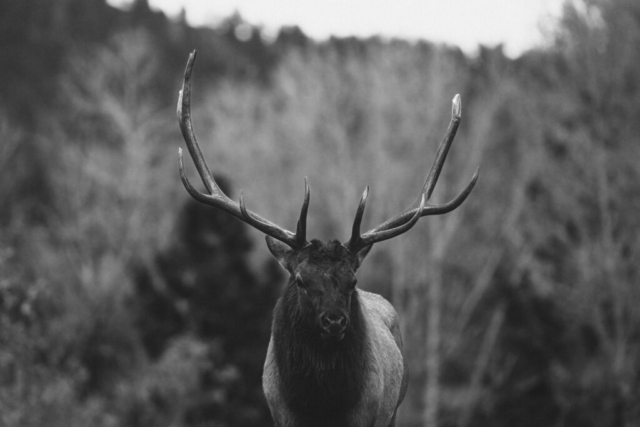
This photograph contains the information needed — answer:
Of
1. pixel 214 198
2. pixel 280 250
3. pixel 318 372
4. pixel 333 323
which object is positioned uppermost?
pixel 214 198

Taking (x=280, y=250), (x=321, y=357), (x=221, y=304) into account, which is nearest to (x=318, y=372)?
(x=321, y=357)

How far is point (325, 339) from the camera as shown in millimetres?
4832

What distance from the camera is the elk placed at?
4.81 metres

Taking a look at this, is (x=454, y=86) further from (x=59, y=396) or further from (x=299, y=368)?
(x=299, y=368)

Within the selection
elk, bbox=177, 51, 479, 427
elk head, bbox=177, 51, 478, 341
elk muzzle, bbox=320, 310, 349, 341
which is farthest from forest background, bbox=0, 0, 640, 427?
elk muzzle, bbox=320, 310, 349, 341

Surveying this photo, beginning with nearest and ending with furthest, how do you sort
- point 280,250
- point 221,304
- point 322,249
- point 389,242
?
1. point 322,249
2. point 280,250
3. point 221,304
4. point 389,242

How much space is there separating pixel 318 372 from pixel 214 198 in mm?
1532

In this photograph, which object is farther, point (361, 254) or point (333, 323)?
point (361, 254)

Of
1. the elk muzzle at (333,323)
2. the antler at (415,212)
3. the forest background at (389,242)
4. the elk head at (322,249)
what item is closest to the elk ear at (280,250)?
the elk head at (322,249)

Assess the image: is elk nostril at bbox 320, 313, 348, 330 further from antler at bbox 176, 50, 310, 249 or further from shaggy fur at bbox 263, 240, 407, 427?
antler at bbox 176, 50, 310, 249

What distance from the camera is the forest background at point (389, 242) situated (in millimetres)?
17781

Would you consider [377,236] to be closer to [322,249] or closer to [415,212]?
[415,212]

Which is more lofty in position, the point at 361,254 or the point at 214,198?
the point at 214,198

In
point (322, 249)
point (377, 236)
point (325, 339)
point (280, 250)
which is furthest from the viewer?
point (280, 250)
